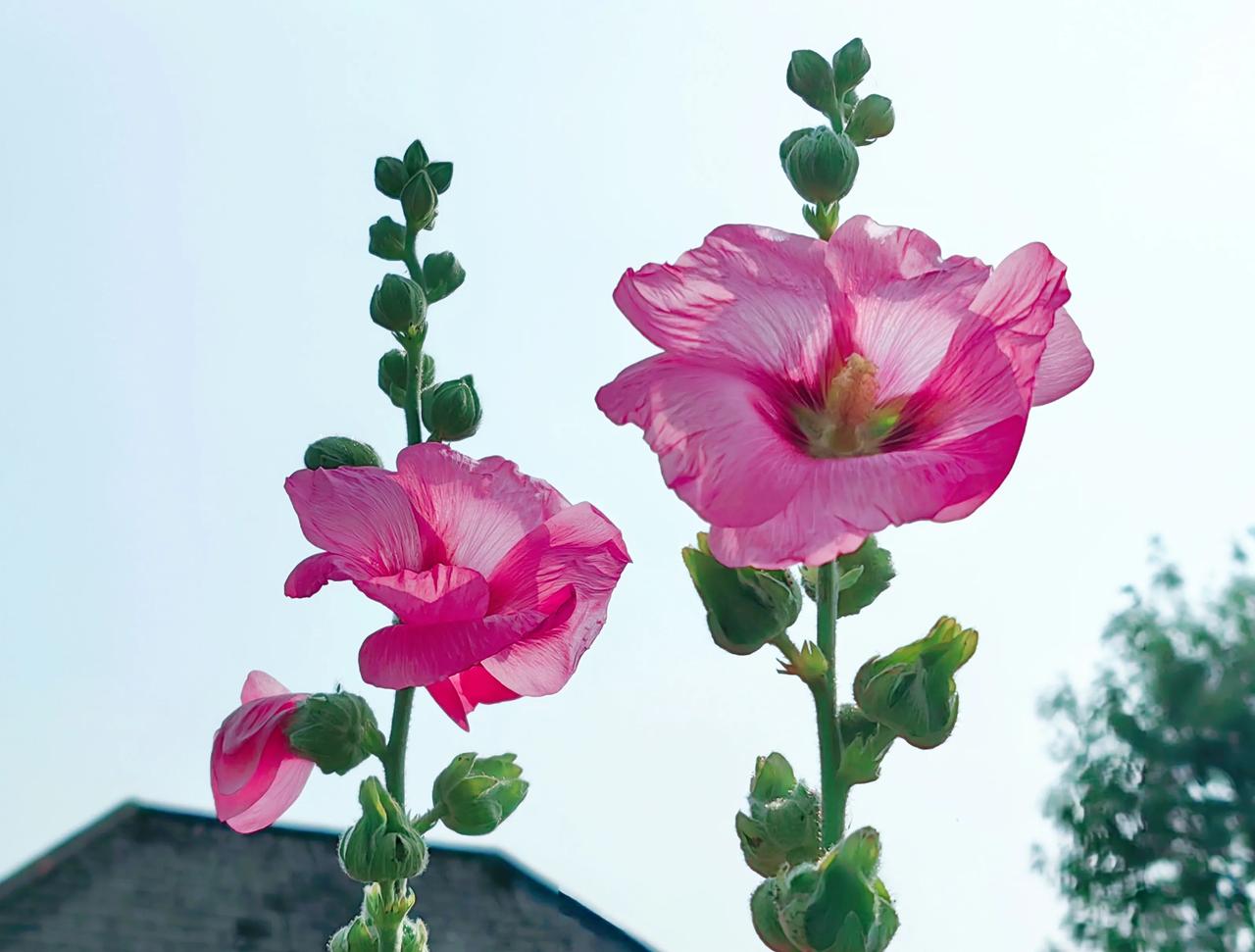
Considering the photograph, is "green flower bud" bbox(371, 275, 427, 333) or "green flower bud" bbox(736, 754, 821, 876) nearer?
"green flower bud" bbox(736, 754, 821, 876)

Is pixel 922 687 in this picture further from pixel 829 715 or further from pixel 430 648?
pixel 430 648

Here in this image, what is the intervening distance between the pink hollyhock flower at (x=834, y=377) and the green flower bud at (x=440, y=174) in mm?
587

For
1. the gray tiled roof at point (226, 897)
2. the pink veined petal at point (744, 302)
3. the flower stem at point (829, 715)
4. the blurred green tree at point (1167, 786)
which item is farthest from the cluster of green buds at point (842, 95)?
the blurred green tree at point (1167, 786)

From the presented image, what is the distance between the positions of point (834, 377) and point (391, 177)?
64cm

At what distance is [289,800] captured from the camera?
1.00m

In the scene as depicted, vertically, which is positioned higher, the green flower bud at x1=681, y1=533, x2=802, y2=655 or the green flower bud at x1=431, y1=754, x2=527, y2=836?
the green flower bud at x1=681, y1=533, x2=802, y2=655

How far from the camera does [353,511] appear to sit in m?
0.87

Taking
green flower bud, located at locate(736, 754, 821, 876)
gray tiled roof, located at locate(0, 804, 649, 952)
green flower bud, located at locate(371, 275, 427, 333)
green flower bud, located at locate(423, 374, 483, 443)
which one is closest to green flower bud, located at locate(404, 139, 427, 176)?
green flower bud, located at locate(371, 275, 427, 333)

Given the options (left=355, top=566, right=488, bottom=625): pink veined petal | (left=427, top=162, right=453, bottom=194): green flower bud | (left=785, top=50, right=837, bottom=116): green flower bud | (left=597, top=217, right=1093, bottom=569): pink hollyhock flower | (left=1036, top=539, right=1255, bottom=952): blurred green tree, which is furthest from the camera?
(left=1036, top=539, right=1255, bottom=952): blurred green tree

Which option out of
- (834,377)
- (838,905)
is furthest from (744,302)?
(838,905)

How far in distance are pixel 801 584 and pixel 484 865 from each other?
955 centimetres

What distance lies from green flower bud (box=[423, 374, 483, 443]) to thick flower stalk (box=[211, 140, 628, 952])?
7cm

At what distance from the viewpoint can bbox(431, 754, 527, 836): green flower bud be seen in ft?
3.31

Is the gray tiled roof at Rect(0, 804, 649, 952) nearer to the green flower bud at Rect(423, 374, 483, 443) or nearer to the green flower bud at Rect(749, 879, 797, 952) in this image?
the green flower bud at Rect(423, 374, 483, 443)
